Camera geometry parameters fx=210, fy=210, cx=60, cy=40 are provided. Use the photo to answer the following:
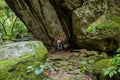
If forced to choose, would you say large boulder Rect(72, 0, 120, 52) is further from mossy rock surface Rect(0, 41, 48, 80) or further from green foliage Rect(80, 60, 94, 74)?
mossy rock surface Rect(0, 41, 48, 80)

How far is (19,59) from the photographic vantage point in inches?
258

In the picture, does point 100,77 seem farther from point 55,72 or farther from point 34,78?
point 55,72

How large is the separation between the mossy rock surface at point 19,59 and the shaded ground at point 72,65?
112 centimetres

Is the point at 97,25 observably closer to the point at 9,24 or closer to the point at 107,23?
the point at 107,23

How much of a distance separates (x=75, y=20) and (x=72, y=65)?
3.19 meters

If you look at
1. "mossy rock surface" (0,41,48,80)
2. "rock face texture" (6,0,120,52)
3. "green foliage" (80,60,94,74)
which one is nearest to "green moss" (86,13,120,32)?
"rock face texture" (6,0,120,52)

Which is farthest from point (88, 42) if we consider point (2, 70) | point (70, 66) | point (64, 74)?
point (2, 70)

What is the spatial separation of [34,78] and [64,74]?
2186 millimetres

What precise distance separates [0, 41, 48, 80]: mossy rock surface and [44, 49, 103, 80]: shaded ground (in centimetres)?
112

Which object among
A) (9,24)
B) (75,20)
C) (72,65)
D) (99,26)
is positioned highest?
(75,20)

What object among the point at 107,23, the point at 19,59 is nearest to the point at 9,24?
the point at 107,23

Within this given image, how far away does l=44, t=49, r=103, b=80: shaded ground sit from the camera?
7.98m

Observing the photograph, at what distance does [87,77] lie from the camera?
7.75 meters

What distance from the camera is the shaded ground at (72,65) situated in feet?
26.2
